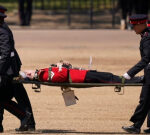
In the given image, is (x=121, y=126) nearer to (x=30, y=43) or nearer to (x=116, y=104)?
(x=116, y=104)

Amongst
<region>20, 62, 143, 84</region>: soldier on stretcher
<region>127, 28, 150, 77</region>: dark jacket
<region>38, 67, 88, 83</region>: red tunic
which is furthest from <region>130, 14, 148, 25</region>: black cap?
<region>38, 67, 88, 83</region>: red tunic

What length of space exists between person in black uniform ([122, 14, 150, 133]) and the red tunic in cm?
59

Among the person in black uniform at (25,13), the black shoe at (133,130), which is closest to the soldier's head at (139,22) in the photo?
the black shoe at (133,130)

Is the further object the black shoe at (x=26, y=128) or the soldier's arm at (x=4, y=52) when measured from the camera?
the black shoe at (x=26, y=128)

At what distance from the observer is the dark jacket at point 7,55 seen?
889cm

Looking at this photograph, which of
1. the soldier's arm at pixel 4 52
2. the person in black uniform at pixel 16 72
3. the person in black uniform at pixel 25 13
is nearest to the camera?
the soldier's arm at pixel 4 52

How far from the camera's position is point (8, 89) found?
9.25m

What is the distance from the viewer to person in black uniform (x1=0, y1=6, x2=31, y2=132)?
8.91 m

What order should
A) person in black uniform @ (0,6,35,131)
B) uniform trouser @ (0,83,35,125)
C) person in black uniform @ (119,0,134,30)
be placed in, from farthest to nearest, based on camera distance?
person in black uniform @ (119,0,134,30) < uniform trouser @ (0,83,35,125) < person in black uniform @ (0,6,35,131)

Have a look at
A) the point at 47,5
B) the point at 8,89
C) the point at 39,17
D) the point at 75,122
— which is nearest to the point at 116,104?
the point at 75,122

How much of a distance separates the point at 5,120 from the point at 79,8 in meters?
31.0

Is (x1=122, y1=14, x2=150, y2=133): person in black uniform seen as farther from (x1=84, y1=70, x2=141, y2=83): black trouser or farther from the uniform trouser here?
the uniform trouser

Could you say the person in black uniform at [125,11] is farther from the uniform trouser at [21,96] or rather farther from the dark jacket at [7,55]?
the dark jacket at [7,55]

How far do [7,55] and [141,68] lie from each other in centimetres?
176
